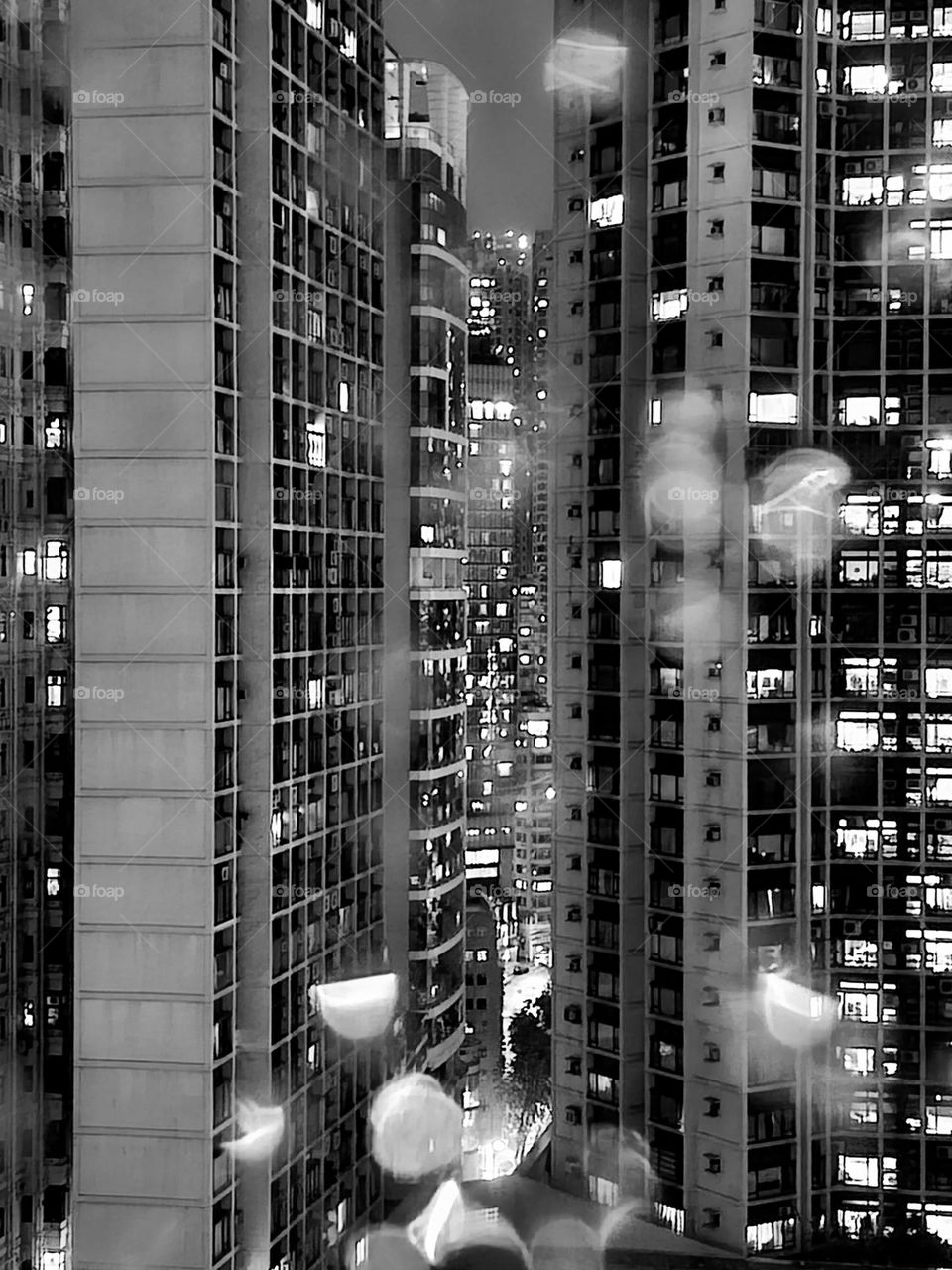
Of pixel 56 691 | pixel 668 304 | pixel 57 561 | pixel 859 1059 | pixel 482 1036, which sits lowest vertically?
pixel 482 1036

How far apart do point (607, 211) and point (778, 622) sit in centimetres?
272

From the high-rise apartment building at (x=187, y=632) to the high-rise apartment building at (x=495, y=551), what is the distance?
4055mm

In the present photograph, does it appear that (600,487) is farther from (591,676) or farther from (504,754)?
(504,754)

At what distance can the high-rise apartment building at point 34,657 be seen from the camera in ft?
26.0

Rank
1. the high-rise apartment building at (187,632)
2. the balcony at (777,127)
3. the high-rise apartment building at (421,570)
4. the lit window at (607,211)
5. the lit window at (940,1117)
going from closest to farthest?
the high-rise apartment building at (187,632)
the balcony at (777,127)
the lit window at (940,1117)
the lit window at (607,211)
the high-rise apartment building at (421,570)

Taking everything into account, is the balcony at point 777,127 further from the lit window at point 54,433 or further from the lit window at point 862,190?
the lit window at point 54,433

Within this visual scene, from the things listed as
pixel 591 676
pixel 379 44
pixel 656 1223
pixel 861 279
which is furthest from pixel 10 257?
pixel 656 1223

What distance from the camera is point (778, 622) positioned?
784 centimetres

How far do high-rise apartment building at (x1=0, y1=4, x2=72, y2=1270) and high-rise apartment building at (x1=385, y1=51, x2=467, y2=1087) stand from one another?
2.06 meters

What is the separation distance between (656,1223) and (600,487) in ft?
14.2

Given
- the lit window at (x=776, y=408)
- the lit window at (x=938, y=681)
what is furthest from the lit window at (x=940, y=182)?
the lit window at (x=938, y=681)

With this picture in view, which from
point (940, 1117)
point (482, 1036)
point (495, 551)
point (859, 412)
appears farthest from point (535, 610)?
point (940, 1117)

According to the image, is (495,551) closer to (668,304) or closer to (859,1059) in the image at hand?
(668,304)

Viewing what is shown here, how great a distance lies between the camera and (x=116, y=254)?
6.78 metres
